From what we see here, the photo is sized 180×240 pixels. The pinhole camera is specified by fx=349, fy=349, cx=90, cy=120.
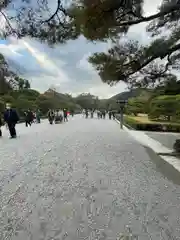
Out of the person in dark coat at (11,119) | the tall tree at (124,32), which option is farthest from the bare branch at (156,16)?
the person in dark coat at (11,119)

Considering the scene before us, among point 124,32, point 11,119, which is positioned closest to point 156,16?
point 124,32

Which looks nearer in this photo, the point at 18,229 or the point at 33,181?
the point at 18,229

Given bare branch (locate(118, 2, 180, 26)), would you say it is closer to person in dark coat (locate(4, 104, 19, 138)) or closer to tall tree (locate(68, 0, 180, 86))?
tall tree (locate(68, 0, 180, 86))

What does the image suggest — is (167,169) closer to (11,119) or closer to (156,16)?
(156,16)

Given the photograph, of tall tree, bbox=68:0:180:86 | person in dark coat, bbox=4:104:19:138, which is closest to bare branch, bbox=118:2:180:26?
tall tree, bbox=68:0:180:86

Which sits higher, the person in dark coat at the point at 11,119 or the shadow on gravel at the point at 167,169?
the person in dark coat at the point at 11,119

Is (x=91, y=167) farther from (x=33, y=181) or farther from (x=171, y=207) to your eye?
(x=171, y=207)

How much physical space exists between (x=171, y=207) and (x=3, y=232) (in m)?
2.66

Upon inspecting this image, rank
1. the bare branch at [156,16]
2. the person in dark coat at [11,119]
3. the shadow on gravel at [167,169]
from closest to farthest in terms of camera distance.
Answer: the shadow on gravel at [167,169] < the bare branch at [156,16] < the person in dark coat at [11,119]

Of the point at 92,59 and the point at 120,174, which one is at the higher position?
the point at 92,59

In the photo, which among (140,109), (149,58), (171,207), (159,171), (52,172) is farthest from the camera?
(140,109)

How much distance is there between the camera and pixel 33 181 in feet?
23.4

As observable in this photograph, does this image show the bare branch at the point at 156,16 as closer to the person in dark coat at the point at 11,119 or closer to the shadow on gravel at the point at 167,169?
the shadow on gravel at the point at 167,169

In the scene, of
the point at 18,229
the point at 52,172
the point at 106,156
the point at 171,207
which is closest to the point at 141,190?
the point at 171,207
